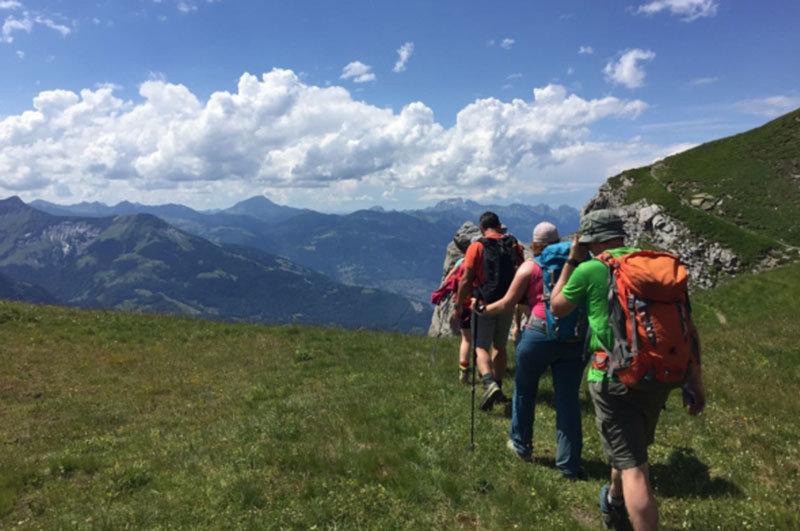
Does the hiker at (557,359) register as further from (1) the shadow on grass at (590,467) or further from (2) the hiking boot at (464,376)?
(2) the hiking boot at (464,376)

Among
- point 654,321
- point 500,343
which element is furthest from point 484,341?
point 654,321

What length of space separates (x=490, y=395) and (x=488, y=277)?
2.25 metres

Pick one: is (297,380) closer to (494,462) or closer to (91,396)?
(91,396)

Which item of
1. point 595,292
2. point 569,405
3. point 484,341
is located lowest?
point 569,405

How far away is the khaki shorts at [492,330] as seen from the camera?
888 centimetres

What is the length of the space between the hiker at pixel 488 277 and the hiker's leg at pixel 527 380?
143 centimetres

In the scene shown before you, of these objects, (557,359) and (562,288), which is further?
(557,359)

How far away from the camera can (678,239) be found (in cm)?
5034

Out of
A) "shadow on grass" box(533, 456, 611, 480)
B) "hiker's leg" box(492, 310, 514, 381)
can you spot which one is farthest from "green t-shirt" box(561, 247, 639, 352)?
"hiker's leg" box(492, 310, 514, 381)

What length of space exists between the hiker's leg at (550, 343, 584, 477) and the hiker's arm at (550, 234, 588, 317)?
3.90 feet

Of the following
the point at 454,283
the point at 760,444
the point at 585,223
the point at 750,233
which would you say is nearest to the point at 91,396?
the point at 454,283

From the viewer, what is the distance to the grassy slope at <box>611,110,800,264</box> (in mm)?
46281

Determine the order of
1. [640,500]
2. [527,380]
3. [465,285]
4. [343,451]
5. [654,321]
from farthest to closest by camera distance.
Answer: [465,285], [343,451], [527,380], [640,500], [654,321]

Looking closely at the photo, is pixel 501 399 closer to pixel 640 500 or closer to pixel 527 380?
pixel 527 380
